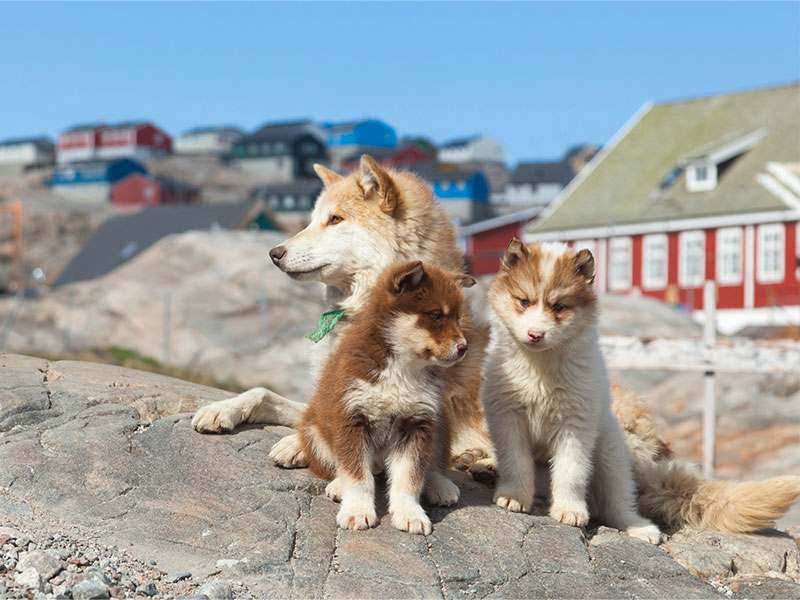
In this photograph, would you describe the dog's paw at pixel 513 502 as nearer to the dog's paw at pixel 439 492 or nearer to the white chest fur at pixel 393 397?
the dog's paw at pixel 439 492

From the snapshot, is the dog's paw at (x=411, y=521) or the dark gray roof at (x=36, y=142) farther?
the dark gray roof at (x=36, y=142)

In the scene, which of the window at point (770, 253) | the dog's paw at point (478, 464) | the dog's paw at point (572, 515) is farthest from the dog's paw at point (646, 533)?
the window at point (770, 253)

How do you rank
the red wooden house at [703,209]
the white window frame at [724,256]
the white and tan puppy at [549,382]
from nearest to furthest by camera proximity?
the white and tan puppy at [549,382]
the red wooden house at [703,209]
the white window frame at [724,256]

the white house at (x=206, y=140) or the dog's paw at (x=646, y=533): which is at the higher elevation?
the white house at (x=206, y=140)

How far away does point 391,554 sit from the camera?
4309 mm

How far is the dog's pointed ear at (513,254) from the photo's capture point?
4.86 metres

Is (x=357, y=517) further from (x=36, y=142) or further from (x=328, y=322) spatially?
(x=36, y=142)

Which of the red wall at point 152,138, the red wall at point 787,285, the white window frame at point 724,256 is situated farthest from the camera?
the red wall at point 152,138

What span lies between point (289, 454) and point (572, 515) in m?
1.63

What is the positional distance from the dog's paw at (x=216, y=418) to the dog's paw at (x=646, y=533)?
2440mm

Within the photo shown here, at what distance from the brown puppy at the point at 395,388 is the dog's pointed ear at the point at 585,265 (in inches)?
26.8

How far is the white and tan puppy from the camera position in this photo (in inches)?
189

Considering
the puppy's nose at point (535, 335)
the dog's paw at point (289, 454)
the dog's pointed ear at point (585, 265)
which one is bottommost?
the dog's paw at point (289, 454)

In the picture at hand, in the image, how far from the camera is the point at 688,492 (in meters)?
5.50
